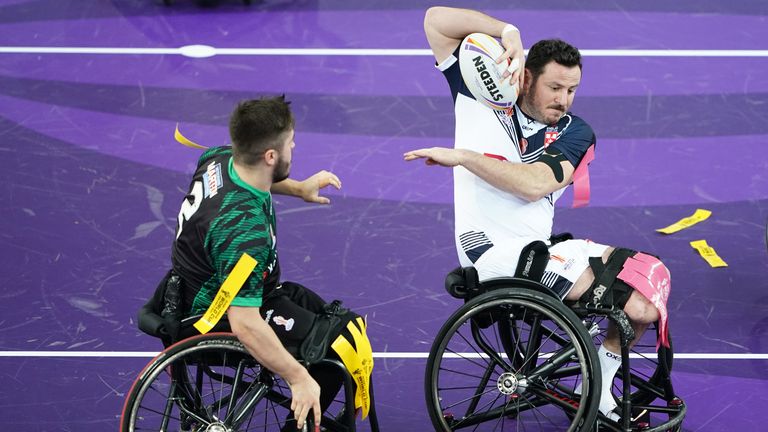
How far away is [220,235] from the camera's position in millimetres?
3807

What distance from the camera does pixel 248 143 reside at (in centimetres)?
383

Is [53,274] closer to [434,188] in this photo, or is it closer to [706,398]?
[434,188]

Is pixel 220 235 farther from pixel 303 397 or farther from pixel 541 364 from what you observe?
pixel 541 364

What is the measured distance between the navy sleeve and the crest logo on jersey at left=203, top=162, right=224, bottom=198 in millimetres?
1326

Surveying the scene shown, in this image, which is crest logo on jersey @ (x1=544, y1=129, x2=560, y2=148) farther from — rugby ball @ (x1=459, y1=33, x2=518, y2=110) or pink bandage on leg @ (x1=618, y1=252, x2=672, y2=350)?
pink bandage on leg @ (x1=618, y1=252, x2=672, y2=350)

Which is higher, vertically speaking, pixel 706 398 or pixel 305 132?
pixel 305 132

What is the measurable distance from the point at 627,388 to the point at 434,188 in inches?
104

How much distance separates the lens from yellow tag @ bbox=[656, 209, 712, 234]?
6174mm

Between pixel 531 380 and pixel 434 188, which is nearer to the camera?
pixel 531 380

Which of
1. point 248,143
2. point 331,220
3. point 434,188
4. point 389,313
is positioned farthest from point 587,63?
point 248,143

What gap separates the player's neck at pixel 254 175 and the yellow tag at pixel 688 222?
3001mm

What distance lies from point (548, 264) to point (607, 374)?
0.51 metres

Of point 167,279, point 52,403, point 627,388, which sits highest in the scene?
point 167,279

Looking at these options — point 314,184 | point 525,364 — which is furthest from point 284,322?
point 525,364
